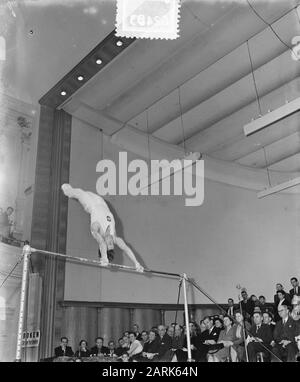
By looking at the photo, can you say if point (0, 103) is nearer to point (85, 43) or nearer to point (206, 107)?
point (85, 43)

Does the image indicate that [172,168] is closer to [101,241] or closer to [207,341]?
[101,241]

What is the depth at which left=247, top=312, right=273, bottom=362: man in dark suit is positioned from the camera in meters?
6.61

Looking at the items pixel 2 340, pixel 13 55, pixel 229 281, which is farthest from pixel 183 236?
pixel 13 55

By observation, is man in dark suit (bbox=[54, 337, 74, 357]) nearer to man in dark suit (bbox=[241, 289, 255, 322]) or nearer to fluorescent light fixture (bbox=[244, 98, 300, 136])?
man in dark suit (bbox=[241, 289, 255, 322])

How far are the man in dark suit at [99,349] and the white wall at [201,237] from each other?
106cm

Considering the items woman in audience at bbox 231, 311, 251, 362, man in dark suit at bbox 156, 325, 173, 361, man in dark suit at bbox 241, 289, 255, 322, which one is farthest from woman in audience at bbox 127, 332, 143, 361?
man in dark suit at bbox 241, 289, 255, 322

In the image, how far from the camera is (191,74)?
28.8 ft

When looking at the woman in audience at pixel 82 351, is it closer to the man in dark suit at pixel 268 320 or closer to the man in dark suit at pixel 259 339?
the man in dark suit at pixel 259 339

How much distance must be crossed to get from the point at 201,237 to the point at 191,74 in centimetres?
354

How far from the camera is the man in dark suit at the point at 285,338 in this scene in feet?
21.0

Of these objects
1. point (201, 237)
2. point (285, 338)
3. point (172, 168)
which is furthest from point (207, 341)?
point (172, 168)

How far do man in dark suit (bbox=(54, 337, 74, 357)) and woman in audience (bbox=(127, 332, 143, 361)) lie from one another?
1058 millimetres

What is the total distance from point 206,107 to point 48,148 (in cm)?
336
